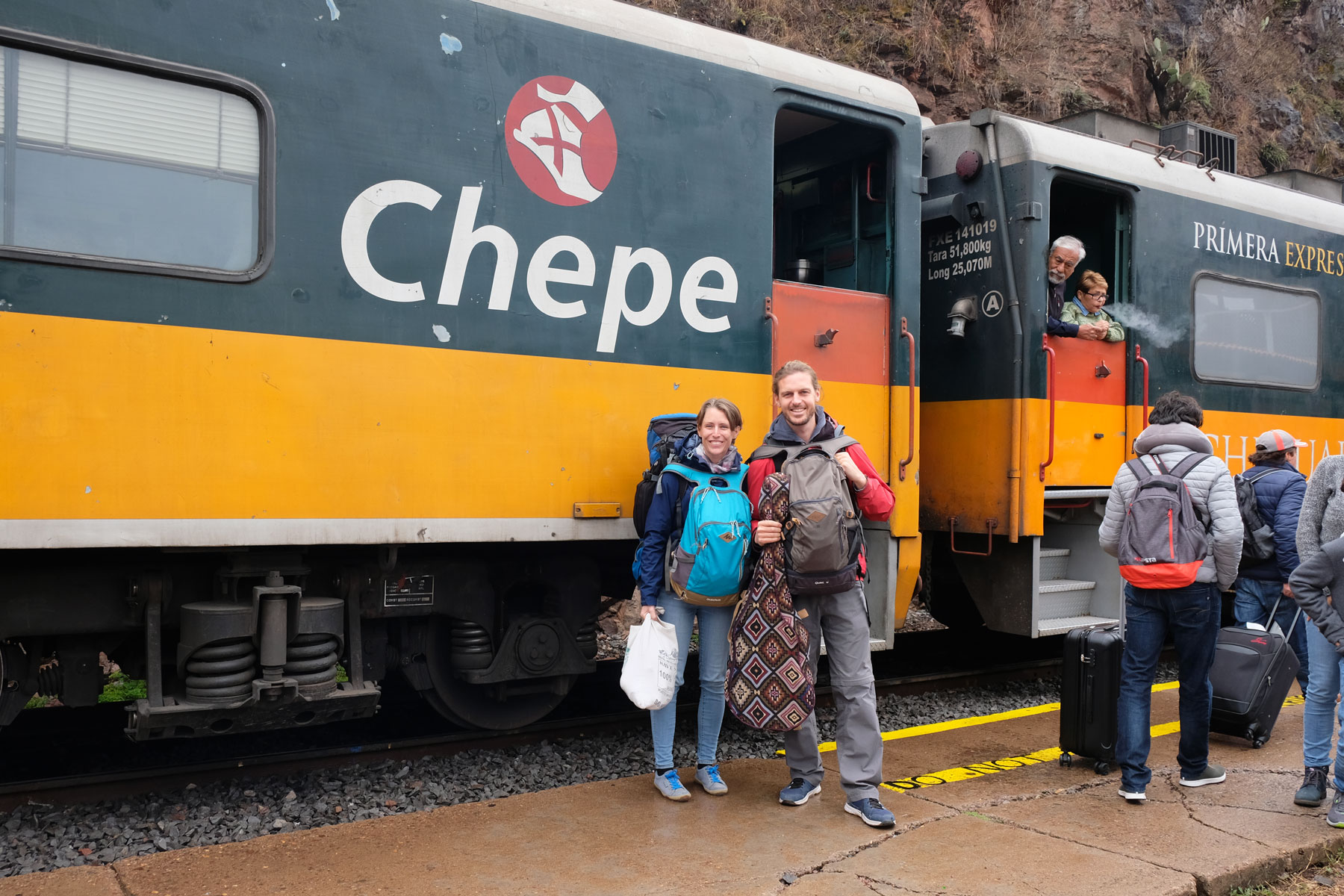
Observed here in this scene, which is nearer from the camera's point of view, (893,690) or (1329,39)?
(893,690)

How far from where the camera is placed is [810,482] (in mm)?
4137

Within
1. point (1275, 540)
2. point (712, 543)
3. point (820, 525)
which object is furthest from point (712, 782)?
point (1275, 540)

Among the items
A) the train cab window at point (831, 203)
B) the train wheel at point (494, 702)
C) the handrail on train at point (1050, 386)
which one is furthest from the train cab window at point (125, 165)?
the handrail on train at point (1050, 386)

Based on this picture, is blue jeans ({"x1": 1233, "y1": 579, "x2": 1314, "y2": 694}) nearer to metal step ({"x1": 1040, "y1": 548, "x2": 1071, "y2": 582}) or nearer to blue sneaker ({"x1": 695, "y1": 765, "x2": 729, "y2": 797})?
metal step ({"x1": 1040, "y1": 548, "x2": 1071, "y2": 582})

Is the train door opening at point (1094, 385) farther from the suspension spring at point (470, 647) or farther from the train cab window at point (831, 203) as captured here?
the suspension spring at point (470, 647)

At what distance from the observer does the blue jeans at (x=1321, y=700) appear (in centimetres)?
446

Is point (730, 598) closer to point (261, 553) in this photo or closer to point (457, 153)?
point (261, 553)

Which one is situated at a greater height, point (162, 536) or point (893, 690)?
point (162, 536)

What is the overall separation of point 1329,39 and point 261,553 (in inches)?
989

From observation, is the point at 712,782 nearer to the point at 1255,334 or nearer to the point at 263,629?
the point at 263,629

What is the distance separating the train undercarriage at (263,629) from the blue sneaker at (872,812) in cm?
161

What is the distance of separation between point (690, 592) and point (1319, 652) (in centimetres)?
268

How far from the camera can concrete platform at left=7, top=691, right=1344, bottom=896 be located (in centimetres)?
346

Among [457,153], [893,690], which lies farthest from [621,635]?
[457,153]
